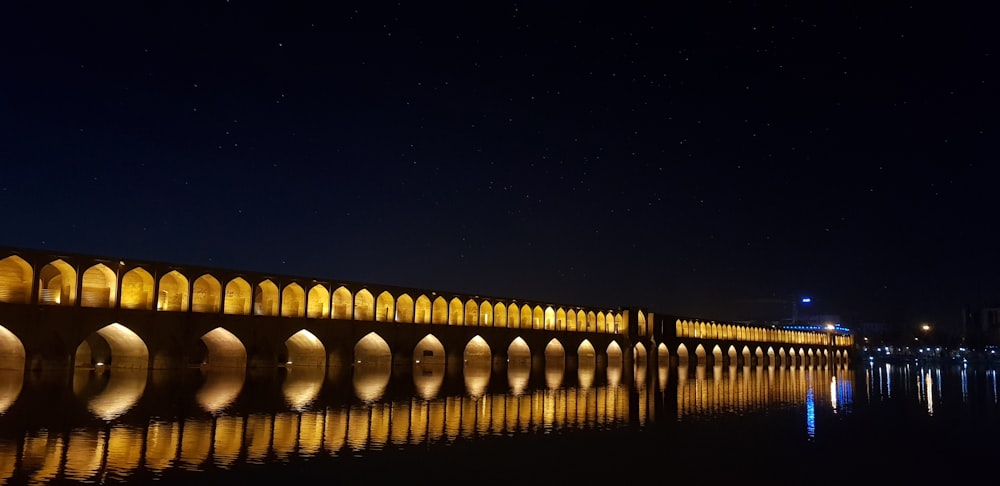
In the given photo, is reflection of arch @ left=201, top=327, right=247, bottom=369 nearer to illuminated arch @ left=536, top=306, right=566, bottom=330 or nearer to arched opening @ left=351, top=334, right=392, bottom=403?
arched opening @ left=351, top=334, right=392, bottom=403

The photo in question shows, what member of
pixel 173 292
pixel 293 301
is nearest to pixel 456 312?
pixel 293 301

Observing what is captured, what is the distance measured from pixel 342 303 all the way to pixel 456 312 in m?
7.04

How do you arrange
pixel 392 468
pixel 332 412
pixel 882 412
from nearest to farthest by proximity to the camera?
pixel 392 468 → pixel 332 412 → pixel 882 412

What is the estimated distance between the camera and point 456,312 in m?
35.6

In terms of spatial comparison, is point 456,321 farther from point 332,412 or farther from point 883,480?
point 883,480

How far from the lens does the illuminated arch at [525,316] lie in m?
39.8

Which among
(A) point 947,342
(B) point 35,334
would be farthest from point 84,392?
(A) point 947,342

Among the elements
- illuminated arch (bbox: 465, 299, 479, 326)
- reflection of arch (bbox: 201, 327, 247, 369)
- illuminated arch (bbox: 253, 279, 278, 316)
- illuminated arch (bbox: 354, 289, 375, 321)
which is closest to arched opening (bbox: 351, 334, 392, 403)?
illuminated arch (bbox: 354, 289, 375, 321)

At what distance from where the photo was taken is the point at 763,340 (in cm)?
6294

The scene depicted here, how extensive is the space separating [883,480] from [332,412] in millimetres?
8736

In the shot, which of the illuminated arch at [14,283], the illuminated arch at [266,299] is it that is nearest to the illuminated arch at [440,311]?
the illuminated arch at [266,299]

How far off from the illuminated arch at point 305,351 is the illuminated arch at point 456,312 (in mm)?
7681

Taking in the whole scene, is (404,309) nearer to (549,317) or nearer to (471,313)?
(471,313)

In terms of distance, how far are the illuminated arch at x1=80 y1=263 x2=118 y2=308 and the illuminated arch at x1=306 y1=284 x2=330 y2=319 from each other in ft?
24.1
